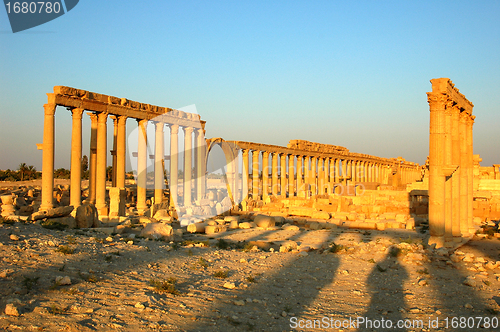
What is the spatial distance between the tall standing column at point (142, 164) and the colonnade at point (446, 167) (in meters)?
18.5

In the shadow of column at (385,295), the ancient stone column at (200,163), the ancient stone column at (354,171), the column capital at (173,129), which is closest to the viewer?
the shadow of column at (385,295)

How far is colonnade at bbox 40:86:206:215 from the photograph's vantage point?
2273 centimetres

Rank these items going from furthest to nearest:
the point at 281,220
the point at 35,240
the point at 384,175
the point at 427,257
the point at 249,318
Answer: the point at 384,175
the point at 281,220
the point at 427,257
the point at 35,240
the point at 249,318

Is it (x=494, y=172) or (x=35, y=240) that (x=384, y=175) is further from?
(x=35, y=240)

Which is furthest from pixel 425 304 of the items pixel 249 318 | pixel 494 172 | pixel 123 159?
pixel 494 172

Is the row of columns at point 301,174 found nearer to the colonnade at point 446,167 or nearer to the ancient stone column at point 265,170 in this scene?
the ancient stone column at point 265,170

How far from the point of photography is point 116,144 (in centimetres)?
2794

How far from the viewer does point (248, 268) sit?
1145 centimetres

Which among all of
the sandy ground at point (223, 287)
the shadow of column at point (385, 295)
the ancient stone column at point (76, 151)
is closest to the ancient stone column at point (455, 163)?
the sandy ground at point (223, 287)

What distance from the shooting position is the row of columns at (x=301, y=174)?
45844 millimetres

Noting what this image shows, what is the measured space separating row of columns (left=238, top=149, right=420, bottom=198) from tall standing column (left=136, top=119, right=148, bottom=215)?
16.1 metres

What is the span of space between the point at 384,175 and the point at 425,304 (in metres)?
74.0

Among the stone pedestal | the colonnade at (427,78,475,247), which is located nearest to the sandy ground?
the colonnade at (427,78,475,247)

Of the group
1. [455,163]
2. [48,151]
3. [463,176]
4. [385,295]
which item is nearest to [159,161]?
[48,151]
